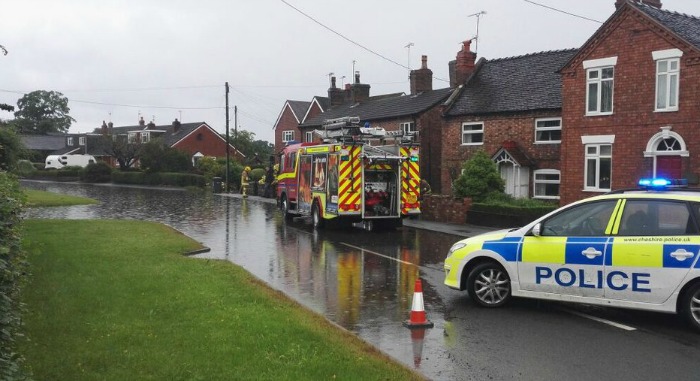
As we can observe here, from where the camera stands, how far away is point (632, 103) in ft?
68.2

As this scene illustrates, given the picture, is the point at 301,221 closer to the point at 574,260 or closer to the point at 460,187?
the point at 460,187

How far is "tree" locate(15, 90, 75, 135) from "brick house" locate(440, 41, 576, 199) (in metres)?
114

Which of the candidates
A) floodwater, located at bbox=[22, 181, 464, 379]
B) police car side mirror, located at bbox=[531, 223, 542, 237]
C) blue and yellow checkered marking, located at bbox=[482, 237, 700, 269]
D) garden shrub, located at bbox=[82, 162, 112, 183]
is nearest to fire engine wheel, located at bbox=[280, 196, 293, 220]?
floodwater, located at bbox=[22, 181, 464, 379]

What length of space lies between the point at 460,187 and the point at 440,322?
15129 mm

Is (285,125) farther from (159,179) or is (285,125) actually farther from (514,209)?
(514,209)

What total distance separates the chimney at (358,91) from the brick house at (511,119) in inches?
570

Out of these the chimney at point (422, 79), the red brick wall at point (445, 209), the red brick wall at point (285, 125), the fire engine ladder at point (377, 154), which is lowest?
the red brick wall at point (445, 209)

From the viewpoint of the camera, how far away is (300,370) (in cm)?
584

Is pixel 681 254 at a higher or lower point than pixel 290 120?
lower

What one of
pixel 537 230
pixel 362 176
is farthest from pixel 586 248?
pixel 362 176

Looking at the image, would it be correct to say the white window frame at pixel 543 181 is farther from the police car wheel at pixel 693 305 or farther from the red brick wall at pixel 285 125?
the red brick wall at pixel 285 125

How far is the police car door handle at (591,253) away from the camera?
319 inches

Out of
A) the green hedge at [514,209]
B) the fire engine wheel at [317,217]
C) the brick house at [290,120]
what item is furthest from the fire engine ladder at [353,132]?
the brick house at [290,120]

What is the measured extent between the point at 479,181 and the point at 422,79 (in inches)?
657
